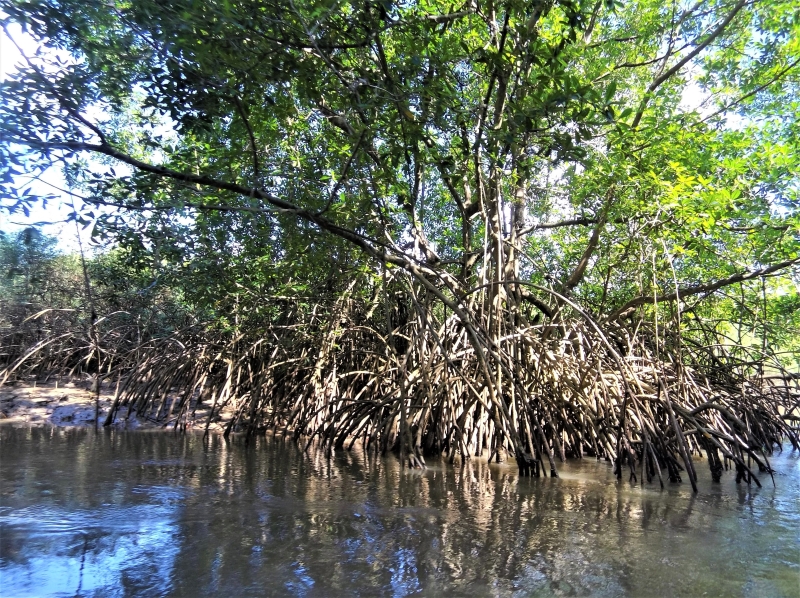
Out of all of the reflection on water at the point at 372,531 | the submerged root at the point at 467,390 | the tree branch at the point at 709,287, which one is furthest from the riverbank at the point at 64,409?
the tree branch at the point at 709,287

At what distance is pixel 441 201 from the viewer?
9586 millimetres

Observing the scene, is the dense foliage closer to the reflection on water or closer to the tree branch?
the tree branch

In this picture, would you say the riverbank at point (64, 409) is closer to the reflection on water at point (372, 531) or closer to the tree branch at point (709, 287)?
the reflection on water at point (372, 531)

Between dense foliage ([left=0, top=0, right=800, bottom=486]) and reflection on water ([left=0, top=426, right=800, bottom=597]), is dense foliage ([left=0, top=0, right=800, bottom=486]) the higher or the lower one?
the higher one

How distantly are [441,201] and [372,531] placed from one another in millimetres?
6778

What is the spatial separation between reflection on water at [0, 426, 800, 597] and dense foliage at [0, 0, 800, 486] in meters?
0.74

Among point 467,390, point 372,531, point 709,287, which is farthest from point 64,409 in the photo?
point 709,287

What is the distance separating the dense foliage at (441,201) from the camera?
13.3ft

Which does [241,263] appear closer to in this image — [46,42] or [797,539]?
[46,42]

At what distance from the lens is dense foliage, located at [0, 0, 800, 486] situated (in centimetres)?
404

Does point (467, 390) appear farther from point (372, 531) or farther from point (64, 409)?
point (64, 409)

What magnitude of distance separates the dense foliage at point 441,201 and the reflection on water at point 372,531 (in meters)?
0.74

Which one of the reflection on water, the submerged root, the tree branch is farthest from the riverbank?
the tree branch

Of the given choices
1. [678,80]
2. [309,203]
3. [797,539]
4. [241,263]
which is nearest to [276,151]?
[241,263]
